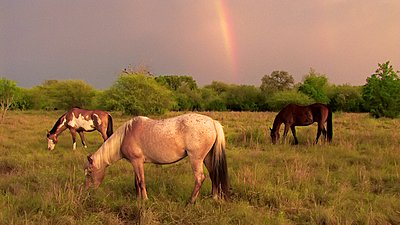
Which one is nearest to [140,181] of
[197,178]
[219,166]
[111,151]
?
[111,151]

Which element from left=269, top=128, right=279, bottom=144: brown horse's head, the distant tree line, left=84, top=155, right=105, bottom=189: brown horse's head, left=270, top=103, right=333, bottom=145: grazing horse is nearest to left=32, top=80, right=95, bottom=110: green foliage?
the distant tree line

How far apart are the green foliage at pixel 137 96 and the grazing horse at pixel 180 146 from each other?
24142 mm

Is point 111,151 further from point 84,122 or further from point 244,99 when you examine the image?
point 244,99

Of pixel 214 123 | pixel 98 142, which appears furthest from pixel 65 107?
pixel 214 123

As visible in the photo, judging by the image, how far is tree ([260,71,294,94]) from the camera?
51688mm

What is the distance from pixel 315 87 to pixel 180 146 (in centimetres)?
4348

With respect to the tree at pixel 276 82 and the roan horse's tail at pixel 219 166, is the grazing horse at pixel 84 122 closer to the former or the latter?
the roan horse's tail at pixel 219 166

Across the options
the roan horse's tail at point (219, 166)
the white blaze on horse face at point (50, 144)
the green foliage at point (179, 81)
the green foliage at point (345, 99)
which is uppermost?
the green foliage at point (179, 81)

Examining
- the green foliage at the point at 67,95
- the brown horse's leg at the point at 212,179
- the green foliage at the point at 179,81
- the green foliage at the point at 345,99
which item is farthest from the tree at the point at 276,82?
the brown horse's leg at the point at 212,179

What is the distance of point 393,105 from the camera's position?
23219mm

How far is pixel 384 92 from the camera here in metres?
23.0

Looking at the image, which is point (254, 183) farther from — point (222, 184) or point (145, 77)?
point (145, 77)

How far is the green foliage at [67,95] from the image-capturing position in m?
49.2

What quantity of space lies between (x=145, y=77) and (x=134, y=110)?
3873 mm
